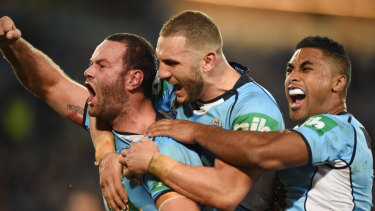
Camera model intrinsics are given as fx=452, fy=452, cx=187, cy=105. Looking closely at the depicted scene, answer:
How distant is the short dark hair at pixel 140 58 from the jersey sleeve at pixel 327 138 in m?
1.14

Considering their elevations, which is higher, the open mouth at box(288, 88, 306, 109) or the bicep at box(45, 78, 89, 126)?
the open mouth at box(288, 88, 306, 109)

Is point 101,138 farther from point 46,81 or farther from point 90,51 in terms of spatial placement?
point 90,51

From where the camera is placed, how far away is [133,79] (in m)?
3.03

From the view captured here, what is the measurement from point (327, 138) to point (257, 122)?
1.25ft

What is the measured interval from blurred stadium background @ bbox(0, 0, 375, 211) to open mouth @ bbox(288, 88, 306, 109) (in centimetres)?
382

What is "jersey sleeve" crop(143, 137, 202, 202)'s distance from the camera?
7.47 ft

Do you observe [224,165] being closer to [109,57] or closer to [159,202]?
[159,202]

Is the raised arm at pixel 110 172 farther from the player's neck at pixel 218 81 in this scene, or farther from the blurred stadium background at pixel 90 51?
the blurred stadium background at pixel 90 51

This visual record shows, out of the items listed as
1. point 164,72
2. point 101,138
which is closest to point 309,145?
point 164,72

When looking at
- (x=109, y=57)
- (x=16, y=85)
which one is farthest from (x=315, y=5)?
(x=109, y=57)

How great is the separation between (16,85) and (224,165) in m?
5.59

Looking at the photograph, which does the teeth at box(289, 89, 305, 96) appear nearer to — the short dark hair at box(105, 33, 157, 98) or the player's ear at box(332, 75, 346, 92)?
the player's ear at box(332, 75, 346, 92)

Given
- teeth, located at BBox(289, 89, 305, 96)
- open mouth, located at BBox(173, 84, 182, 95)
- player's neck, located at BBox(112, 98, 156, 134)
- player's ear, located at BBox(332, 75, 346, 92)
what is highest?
player's ear, located at BBox(332, 75, 346, 92)

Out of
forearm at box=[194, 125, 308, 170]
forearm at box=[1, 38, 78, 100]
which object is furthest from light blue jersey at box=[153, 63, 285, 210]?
forearm at box=[1, 38, 78, 100]
